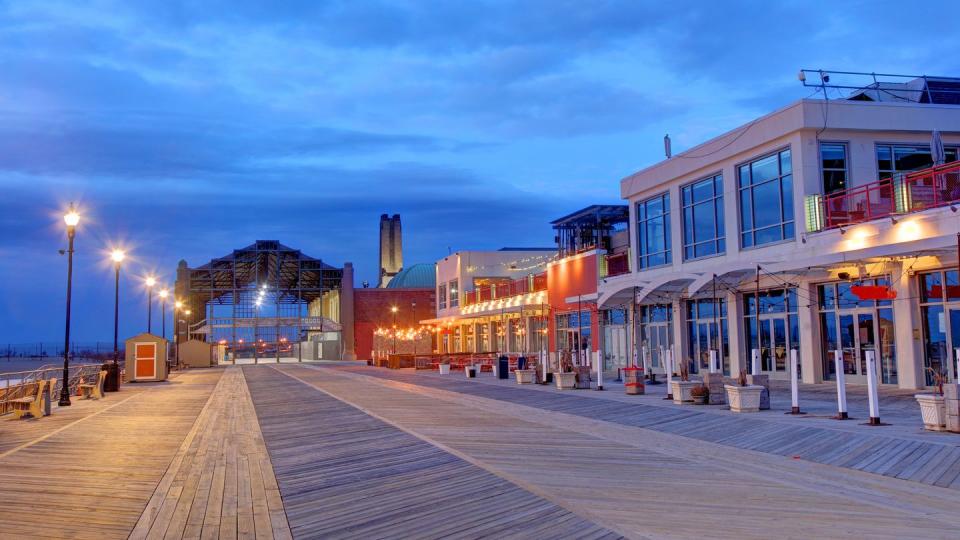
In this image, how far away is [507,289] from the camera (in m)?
50.2

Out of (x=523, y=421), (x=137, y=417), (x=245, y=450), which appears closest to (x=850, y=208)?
(x=523, y=421)

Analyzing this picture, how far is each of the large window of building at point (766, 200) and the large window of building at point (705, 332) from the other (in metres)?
2.69

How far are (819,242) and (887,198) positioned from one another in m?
2.00

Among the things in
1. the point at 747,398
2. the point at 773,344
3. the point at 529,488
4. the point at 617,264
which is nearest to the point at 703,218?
the point at 773,344

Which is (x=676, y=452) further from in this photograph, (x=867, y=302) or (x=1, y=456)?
(x=867, y=302)

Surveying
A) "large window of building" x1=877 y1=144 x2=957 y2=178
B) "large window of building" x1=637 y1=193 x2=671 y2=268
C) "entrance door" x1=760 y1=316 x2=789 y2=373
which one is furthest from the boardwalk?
"large window of building" x1=637 y1=193 x2=671 y2=268

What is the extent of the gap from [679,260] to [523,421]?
1660cm

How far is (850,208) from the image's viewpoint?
21.6m

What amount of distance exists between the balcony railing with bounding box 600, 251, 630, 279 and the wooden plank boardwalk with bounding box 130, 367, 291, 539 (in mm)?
23607

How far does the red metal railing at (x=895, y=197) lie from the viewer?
1834cm

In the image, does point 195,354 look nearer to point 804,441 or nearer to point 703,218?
point 703,218

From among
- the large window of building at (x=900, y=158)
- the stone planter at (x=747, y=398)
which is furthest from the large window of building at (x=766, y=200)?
the stone planter at (x=747, y=398)

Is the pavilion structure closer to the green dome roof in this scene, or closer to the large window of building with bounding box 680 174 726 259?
the green dome roof

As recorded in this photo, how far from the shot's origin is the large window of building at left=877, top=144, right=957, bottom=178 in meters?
23.3
